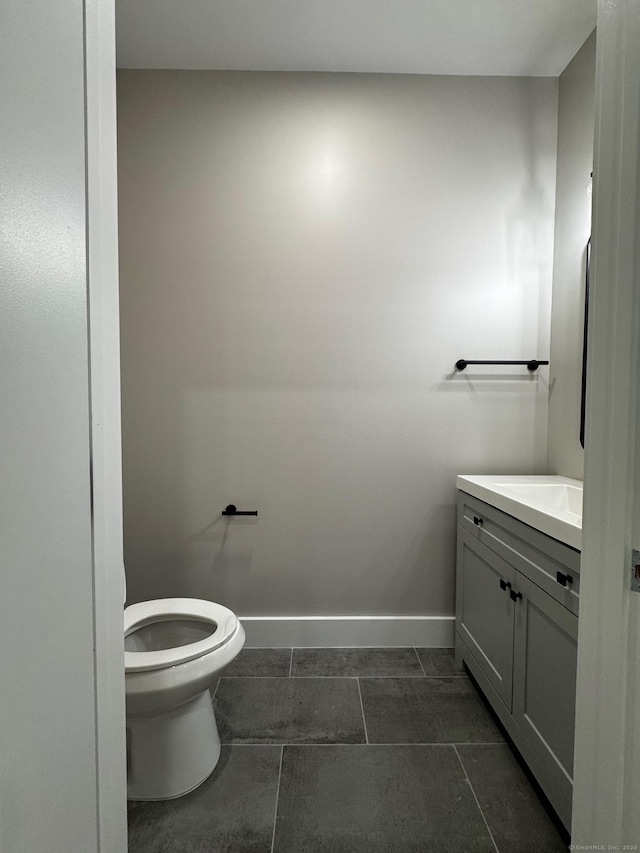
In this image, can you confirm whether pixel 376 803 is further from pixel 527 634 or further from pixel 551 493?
pixel 551 493

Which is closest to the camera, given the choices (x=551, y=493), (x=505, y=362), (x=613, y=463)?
(x=613, y=463)

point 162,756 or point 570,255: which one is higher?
point 570,255

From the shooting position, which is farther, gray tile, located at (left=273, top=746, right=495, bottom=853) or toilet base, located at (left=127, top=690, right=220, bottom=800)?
toilet base, located at (left=127, top=690, right=220, bottom=800)

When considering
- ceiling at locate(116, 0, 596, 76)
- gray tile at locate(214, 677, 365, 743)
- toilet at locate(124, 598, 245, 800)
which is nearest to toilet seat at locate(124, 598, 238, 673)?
toilet at locate(124, 598, 245, 800)

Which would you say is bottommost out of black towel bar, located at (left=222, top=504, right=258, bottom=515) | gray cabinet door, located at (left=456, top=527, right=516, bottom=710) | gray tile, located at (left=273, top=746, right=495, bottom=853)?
gray tile, located at (left=273, top=746, right=495, bottom=853)

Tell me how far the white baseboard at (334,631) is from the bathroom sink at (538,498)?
74 cm

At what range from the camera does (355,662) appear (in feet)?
7.31

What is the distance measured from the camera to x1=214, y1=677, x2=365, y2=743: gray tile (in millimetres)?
1732

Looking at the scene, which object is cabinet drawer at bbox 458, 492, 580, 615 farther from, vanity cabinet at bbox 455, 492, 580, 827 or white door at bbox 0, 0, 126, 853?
white door at bbox 0, 0, 126, 853

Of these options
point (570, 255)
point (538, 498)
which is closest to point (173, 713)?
point (538, 498)

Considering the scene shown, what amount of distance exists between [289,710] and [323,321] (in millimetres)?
1644

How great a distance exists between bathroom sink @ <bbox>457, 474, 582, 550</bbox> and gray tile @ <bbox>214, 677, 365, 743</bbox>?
960 mm

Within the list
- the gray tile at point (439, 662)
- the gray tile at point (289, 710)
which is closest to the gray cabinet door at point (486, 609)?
the gray tile at point (439, 662)

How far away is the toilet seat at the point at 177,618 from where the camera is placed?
137cm
